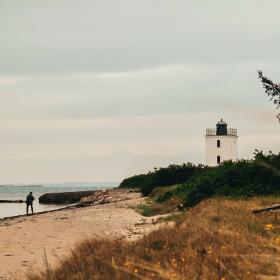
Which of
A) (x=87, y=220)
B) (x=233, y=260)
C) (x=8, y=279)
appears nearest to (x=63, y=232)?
(x=87, y=220)

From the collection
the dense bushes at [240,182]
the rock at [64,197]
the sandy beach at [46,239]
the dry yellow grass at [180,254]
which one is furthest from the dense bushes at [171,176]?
the dry yellow grass at [180,254]

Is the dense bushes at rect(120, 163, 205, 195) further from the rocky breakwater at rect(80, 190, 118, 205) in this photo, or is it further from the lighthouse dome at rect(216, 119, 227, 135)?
the lighthouse dome at rect(216, 119, 227, 135)

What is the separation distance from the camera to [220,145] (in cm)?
7675

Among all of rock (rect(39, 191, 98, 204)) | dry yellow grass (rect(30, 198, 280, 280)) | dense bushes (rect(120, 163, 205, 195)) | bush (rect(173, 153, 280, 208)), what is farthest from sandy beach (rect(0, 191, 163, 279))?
rock (rect(39, 191, 98, 204))

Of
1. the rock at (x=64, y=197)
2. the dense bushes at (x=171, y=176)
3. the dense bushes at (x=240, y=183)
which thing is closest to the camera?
the dense bushes at (x=240, y=183)

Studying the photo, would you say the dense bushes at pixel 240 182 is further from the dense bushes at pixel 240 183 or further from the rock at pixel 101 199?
Result: the rock at pixel 101 199

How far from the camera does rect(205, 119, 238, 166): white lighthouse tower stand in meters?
76.0

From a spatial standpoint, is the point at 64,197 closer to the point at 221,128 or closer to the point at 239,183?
the point at 221,128

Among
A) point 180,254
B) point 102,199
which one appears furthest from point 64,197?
point 180,254

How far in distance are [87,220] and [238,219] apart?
15.2 metres

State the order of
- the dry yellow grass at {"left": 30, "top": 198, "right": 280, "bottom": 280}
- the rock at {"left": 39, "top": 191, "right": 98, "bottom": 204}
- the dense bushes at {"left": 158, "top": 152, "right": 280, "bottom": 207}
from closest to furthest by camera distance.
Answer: the dry yellow grass at {"left": 30, "top": 198, "right": 280, "bottom": 280}, the dense bushes at {"left": 158, "top": 152, "right": 280, "bottom": 207}, the rock at {"left": 39, "top": 191, "right": 98, "bottom": 204}

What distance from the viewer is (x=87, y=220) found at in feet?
91.3

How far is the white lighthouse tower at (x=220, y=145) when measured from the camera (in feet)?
249

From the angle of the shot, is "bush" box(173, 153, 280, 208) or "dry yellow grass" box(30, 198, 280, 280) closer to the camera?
"dry yellow grass" box(30, 198, 280, 280)
